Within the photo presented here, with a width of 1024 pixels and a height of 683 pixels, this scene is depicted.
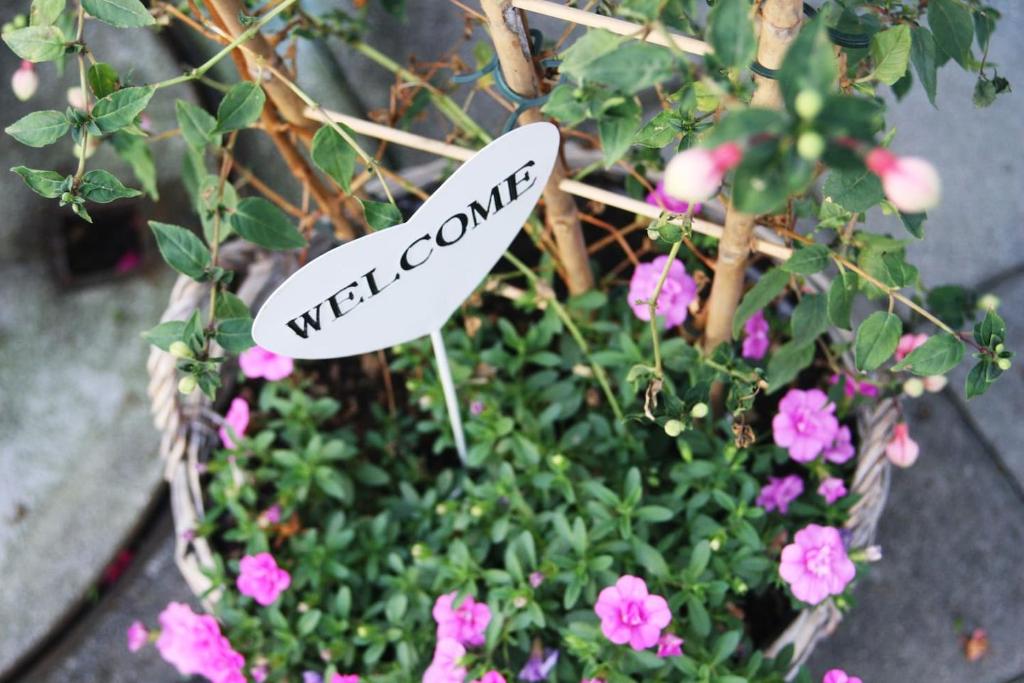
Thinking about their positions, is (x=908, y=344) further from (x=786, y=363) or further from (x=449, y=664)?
(x=449, y=664)

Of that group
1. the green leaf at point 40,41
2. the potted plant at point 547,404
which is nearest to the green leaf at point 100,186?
the potted plant at point 547,404

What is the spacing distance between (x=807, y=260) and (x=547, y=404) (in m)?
0.44

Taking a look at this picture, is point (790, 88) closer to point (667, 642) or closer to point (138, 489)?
point (667, 642)

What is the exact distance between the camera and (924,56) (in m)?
0.73

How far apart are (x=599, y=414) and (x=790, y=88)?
743 mm

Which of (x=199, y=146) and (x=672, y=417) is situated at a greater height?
(x=199, y=146)

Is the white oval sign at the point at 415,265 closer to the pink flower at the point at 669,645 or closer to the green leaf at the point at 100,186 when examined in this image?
the green leaf at the point at 100,186

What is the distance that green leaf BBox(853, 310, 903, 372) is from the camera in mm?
790

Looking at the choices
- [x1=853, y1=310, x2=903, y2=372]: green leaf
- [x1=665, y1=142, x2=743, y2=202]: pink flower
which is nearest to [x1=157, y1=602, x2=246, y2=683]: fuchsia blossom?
[x1=853, y1=310, x2=903, y2=372]: green leaf

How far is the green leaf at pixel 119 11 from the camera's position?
2.32ft

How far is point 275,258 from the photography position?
1.22m

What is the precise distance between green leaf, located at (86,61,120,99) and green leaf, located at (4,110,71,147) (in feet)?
0.11

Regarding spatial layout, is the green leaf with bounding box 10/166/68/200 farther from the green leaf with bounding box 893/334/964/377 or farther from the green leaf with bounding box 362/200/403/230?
the green leaf with bounding box 893/334/964/377

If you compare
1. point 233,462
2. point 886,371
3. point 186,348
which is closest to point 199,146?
point 186,348
